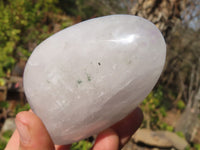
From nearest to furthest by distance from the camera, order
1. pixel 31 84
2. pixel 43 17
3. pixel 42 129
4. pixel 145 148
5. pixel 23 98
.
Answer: pixel 42 129 < pixel 31 84 < pixel 23 98 < pixel 145 148 < pixel 43 17

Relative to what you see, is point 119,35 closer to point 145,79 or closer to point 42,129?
point 145,79

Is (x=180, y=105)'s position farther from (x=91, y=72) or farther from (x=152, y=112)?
(x=91, y=72)

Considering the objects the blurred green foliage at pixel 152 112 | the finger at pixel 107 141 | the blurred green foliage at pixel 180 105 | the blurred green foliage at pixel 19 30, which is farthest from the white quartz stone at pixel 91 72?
the blurred green foliage at pixel 180 105

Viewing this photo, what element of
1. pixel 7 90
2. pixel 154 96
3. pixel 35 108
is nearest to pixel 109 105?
pixel 35 108

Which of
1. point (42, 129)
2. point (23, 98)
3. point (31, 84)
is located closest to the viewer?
point (42, 129)

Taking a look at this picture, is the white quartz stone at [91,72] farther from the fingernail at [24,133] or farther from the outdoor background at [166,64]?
the outdoor background at [166,64]

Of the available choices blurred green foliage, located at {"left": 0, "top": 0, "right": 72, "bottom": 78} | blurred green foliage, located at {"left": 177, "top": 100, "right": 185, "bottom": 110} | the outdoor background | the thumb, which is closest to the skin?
the thumb

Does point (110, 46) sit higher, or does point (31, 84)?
point (110, 46)
